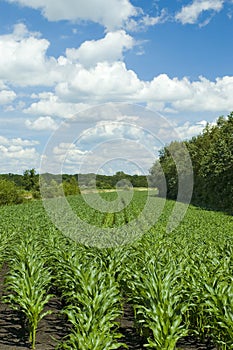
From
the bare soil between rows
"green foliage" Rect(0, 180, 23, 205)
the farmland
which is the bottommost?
the bare soil between rows

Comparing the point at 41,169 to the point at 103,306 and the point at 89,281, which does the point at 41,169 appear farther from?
the point at 103,306

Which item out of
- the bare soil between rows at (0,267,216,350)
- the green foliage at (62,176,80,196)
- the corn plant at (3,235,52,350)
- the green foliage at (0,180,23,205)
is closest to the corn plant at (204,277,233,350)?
the bare soil between rows at (0,267,216,350)

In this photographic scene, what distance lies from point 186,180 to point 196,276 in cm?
5574

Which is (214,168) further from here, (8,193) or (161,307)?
(161,307)

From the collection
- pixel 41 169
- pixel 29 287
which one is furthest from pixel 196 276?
pixel 41 169

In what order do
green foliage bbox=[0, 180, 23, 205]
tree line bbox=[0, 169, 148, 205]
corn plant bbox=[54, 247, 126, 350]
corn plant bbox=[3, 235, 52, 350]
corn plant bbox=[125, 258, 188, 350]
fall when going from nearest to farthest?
corn plant bbox=[54, 247, 126, 350], corn plant bbox=[125, 258, 188, 350], corn plant bbox=[3, 235, 52, 350], tree line bbox=[0, 169, 148, 205], green foliage bbox=[0, 180, 23, 205]

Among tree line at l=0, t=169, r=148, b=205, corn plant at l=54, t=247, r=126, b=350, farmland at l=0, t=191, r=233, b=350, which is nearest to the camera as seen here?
corn plant at l=54, t=247, r=126, b=350

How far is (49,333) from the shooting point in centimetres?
699

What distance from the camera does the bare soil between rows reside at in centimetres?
635

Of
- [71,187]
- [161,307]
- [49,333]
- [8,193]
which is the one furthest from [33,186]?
[161,307]

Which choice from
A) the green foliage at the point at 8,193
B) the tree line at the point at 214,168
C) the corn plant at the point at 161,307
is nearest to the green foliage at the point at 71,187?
the green foliage at the point at 8,193

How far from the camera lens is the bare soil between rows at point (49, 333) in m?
6.35

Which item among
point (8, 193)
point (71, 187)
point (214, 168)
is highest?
point (214, 168)

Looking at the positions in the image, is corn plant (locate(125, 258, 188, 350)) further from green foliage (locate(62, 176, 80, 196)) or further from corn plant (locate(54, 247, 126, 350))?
green foliage (locate(62, 176, 80, 196))
